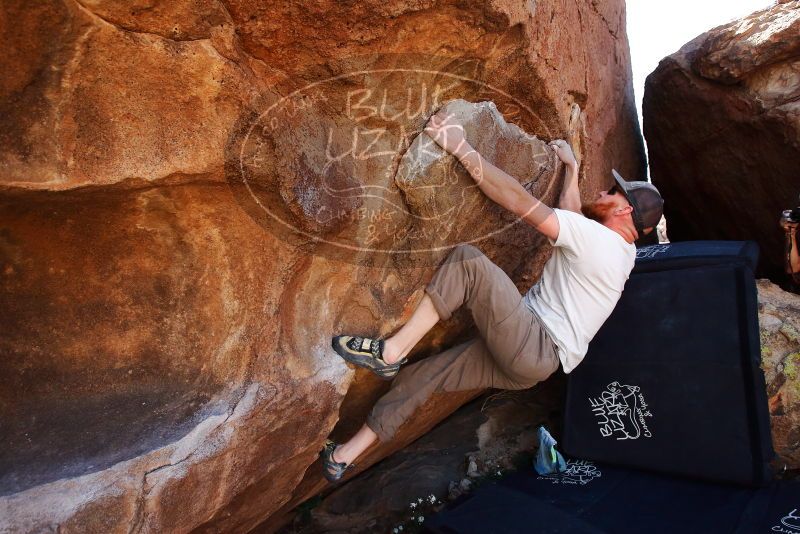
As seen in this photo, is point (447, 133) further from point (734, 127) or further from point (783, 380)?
point (734, 127)

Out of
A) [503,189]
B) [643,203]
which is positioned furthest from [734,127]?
[503,189]

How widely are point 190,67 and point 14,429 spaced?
1158 mm

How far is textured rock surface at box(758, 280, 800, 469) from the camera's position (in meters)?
2.81

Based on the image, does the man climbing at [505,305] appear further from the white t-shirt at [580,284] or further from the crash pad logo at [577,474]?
the crash pad logo at [577,474]

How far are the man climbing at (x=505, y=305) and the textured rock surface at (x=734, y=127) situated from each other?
5.86 feet

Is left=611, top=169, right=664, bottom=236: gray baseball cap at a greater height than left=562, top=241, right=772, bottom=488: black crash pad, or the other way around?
left=611, top=169, right=664, bottom=236: gray baseball cap

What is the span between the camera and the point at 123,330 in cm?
186

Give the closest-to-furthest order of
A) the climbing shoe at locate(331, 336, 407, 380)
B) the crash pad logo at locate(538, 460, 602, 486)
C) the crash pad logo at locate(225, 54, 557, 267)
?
the crash pad logo at locate(225, 54, 557, 267) < the climbing shoe at locate(331, 336, 407, 380) < the crash pad logo at locate(538, 460, 602, 486)

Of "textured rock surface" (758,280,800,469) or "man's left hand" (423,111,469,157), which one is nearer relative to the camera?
"man's left hand" (423,111,469,157)

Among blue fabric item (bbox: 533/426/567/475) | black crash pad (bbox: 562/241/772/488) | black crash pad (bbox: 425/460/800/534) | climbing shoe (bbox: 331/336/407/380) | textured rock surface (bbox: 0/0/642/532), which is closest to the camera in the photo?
textured rock surface (bbox: 0/0/642/532)

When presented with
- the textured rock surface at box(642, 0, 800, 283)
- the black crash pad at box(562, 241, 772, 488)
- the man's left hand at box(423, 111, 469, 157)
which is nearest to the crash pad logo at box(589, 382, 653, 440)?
the black crash pad at box(562, 241, 772, 488)

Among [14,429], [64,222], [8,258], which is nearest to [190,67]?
[64,222]

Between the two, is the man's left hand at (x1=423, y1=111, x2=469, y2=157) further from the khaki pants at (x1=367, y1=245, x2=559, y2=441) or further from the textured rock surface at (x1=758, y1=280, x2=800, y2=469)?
the textured rock surface at (x1=758, y1=280, x2=800, y2=469)

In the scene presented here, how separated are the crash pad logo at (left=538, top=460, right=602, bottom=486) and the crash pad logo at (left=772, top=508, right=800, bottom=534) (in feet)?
2.44
